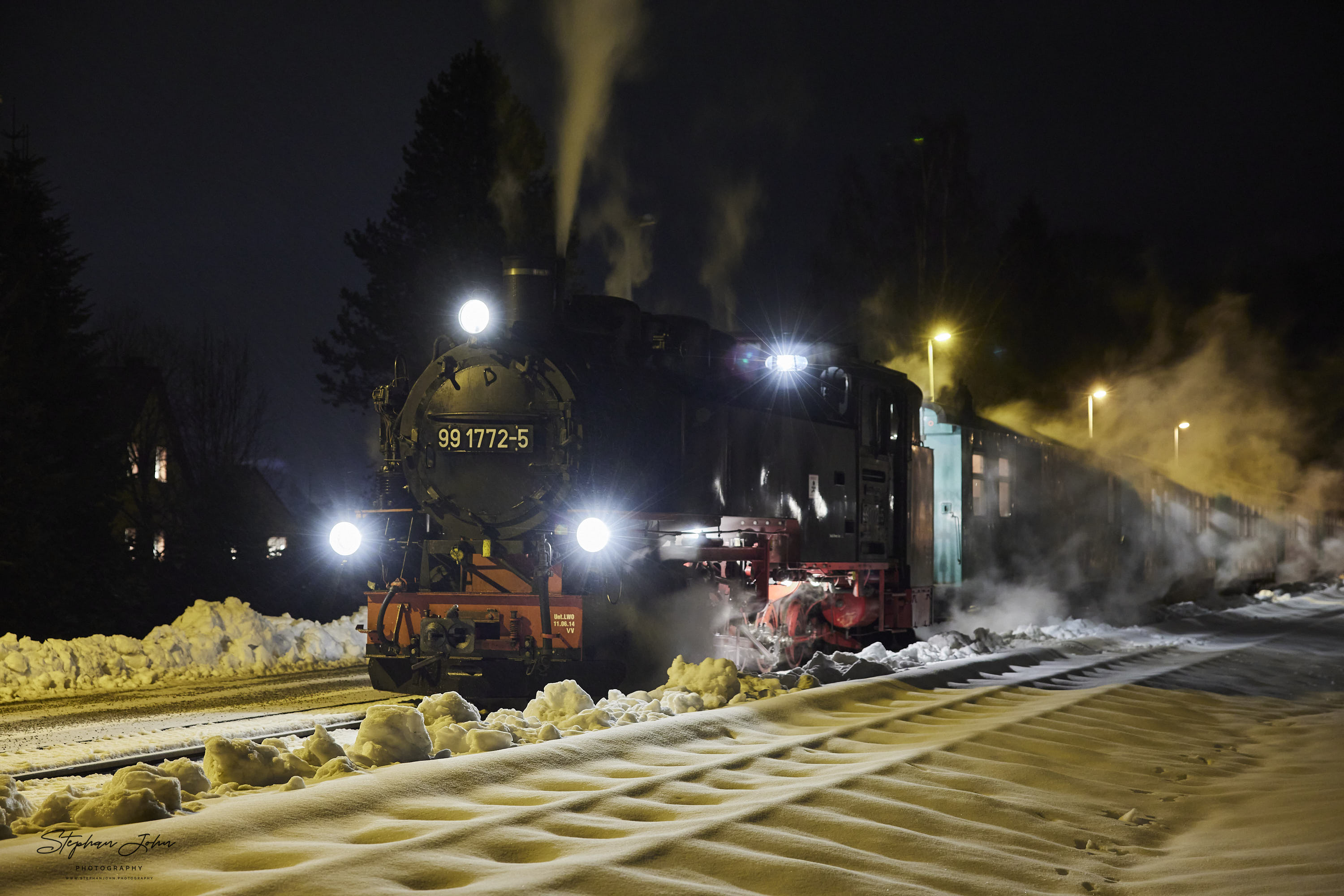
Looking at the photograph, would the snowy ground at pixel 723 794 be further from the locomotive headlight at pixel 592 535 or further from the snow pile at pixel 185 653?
the snow pile at pixel 185 653

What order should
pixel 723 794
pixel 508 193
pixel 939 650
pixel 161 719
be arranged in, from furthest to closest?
1. pixel 508 193
2. pixel 939 650
3. pixel 161 719
4. pixel 723 794

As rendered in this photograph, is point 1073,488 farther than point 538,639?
Yes

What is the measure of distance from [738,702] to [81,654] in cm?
697

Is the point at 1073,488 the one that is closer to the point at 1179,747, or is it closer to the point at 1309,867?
the point at 1179,747

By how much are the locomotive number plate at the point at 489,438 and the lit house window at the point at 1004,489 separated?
1099 centimetres

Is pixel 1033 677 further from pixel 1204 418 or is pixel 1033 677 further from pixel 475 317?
pixel 1204 418

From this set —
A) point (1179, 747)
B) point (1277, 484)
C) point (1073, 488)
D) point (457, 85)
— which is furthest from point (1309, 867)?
point (1277, 484)

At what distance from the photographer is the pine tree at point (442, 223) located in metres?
27.2

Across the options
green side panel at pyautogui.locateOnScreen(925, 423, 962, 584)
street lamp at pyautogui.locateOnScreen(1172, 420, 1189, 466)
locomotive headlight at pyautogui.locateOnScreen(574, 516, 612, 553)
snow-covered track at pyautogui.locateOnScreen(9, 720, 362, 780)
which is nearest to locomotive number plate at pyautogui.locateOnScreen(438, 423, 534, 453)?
locomotive headlight at pyautogui.locateOnScreen(574, 516, 612, 553)

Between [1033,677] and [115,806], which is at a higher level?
[115,806]

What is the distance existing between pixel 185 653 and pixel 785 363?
7028 mm

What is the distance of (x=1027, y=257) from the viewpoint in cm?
4422

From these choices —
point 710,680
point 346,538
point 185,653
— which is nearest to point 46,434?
point 185,653

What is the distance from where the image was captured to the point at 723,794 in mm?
5418
